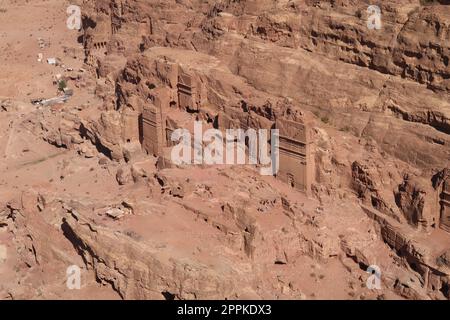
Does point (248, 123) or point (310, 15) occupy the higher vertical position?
point (310, 15)

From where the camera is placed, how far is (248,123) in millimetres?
28391

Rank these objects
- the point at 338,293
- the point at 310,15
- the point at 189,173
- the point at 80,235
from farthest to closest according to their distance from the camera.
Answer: the point at 310,15 → the point at 189,173 → the point at 80,235 → the point at 338,293

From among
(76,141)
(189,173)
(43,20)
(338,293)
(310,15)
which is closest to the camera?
(338,293)

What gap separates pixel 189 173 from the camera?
27.5 metres

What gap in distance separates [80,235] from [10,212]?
5.58 metres

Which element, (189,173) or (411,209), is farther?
(189,173)

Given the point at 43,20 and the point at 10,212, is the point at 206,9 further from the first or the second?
the point at 43,20

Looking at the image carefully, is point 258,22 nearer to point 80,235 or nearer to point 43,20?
point 80,235

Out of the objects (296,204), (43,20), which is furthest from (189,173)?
(43,20)

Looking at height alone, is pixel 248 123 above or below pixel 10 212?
above

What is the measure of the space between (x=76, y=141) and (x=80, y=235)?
36.5 ft

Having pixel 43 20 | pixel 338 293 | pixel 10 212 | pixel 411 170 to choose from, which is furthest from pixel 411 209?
pixel 43 20

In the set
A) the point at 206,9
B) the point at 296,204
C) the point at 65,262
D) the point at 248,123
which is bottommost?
the point at 65,262

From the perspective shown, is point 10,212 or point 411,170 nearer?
point 411,170
